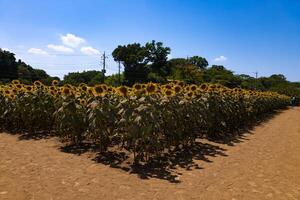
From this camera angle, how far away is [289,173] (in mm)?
7461

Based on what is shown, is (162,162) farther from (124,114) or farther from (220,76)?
(220,76)

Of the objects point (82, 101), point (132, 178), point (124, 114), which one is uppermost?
point (82, 101)

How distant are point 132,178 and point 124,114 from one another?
4.56 ft

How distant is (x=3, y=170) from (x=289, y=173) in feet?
17.2

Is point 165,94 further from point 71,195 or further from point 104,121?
point 71,195

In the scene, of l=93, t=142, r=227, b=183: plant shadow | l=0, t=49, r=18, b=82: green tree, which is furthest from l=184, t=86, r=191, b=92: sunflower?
l=0, t=49, r=18, b=82: green tree

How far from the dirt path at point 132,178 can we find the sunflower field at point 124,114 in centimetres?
66

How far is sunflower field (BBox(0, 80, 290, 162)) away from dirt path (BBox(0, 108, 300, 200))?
2.16 ft

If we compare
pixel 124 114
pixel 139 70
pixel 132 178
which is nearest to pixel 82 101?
pixel 124 114

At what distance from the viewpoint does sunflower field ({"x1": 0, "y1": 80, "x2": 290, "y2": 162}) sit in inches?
289

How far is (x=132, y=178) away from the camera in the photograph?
639cm

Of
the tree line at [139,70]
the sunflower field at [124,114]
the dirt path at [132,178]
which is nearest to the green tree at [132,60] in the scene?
the tree line at [139,70]

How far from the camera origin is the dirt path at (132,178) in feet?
18.2

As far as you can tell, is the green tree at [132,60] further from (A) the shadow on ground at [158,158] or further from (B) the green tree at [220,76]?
(A) the shadow on ground at [158,158]
